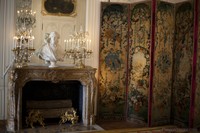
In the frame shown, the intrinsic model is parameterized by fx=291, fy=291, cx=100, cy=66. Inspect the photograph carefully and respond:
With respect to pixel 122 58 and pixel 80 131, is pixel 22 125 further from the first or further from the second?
pixel 122 58

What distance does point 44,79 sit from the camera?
6.44 meters

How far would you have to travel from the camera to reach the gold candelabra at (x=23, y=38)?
6.38 meters

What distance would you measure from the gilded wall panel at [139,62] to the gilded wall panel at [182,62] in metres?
0.75

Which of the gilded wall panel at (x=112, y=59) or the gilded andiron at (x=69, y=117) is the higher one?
the gilded wall panel at (x=112, y=59)

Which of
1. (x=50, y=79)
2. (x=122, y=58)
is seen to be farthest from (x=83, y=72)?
(x=122, y=58)

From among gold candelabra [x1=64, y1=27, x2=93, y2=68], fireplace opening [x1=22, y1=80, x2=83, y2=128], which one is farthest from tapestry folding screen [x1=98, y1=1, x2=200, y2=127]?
fireplace opening [x1=22, y1=80, x2=83, y2=128]

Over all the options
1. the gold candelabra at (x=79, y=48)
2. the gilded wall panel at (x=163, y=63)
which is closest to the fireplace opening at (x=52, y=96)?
the gold candelabra at (x=79, y=48)

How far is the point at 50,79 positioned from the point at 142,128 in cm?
238

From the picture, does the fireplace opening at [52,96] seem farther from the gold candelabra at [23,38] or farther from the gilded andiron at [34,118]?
the gold candelabra at [23,38]

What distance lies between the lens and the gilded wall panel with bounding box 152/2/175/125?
7.05 m

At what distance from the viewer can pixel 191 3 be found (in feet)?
22.0

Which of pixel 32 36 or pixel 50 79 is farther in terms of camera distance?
pixel 32 36

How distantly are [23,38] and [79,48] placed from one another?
1.47 m

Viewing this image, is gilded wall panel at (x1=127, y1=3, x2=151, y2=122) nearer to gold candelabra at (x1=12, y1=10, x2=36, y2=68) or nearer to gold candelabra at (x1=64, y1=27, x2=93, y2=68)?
gold candelabra at (x1=64, y1=27, x2=93, y2=68)
